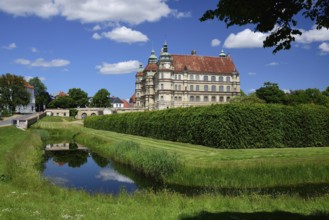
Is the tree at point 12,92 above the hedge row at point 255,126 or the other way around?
above

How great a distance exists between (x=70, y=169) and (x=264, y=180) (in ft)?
50.6

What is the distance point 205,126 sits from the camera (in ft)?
89.5

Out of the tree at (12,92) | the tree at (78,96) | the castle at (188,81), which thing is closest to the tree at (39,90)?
the tree at (78,96)

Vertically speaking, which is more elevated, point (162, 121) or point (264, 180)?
point (162, 121)

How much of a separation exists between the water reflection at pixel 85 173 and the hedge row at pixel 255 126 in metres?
7.62

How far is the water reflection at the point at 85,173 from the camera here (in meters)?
19.1

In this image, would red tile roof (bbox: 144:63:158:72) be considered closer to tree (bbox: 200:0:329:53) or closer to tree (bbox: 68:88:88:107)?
tree (bbox: 68:88:88:107)

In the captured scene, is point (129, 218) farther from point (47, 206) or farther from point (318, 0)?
point (318, 0)

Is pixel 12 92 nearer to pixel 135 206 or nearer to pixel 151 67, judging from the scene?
pixel 151 67

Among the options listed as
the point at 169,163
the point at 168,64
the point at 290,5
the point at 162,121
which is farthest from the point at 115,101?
the point at 290,5

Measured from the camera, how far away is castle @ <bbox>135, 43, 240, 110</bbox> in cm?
10481

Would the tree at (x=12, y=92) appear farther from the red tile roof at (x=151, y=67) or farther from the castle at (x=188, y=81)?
the red tile roof at (x=151, y=67)

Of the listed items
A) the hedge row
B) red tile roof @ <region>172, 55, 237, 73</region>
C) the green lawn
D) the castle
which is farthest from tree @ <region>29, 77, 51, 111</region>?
the green lawn

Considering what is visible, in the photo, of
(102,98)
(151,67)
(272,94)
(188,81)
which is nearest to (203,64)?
(188,81)
